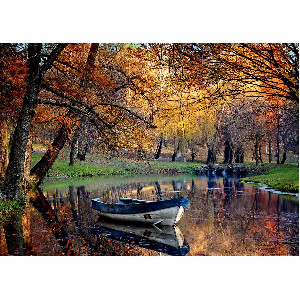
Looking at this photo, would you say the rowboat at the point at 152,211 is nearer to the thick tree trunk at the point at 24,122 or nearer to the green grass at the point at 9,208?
the green grass at the point at 9,208

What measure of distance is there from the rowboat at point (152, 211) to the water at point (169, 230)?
24 cm

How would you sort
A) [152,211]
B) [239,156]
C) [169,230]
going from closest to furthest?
1. [169,230]
2. [152,211]
3. [239,156]

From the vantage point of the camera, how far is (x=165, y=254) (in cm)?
845

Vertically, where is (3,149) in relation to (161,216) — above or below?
above

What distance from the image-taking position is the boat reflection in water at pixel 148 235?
29.3 feet

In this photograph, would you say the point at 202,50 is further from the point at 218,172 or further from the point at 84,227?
the point at 218,172

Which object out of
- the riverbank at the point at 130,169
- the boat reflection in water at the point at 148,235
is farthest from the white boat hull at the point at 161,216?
the riverbank at the point at 130,169

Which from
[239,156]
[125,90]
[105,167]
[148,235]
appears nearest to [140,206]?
[148,235]

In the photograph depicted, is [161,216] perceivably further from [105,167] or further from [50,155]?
[105,167]

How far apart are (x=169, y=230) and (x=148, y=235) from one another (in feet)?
2.38

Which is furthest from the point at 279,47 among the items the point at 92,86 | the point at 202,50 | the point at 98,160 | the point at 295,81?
the point at 98,160

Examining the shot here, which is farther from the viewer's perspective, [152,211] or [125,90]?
[125,90]

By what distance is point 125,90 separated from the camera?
66.4 ft
